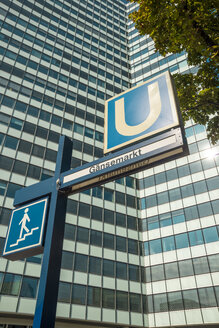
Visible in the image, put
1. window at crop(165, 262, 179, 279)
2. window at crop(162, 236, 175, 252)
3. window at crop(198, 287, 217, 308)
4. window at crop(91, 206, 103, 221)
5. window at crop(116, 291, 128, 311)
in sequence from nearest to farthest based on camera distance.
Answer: window at crop(198, 287, 217, 308), window at crop(116, 291, 128, 311), window at crop(165, 262, 179, 279), window at crop(91, 206, 103, 221), window at crop(162, 236, 175, 252)

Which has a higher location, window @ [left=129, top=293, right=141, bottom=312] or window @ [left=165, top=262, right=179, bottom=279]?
window @ [left=165, top=262, right=179, bottom=279]

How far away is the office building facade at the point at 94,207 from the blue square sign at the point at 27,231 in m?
18.8

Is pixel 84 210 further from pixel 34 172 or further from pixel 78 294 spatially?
pixel 78 294

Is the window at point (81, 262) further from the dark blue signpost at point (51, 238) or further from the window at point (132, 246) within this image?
the dark blue signpost at point (51, 238)

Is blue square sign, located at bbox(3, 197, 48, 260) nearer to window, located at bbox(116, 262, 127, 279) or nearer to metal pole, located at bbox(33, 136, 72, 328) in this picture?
metal pole, located at bbox(33, 136, 72, 328)

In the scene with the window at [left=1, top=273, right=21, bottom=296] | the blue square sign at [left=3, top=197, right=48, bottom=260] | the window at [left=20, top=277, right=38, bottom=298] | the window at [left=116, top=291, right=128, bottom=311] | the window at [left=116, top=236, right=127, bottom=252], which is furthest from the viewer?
the window at [left=116, top=236, right=127, bottom=252]

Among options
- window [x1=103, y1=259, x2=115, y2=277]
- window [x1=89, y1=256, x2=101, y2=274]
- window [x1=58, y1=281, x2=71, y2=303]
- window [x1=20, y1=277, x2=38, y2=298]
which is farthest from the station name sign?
window [x1=103, y1=259, x2=115, y2=277]

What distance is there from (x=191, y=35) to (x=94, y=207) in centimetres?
2280

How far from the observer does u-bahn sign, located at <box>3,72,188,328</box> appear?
426 centimetres

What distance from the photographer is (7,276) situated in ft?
70.1

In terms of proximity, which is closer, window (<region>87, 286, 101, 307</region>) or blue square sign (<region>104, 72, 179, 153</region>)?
blue square sign (<region>104, 72, 179, 153</region>)

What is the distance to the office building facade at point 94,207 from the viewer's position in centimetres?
2397

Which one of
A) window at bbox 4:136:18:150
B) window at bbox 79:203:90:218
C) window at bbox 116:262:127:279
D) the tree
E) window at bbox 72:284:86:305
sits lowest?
window at bbox 72:284:86:305

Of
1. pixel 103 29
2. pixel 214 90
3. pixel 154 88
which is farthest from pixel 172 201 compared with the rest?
pixel 103 29
